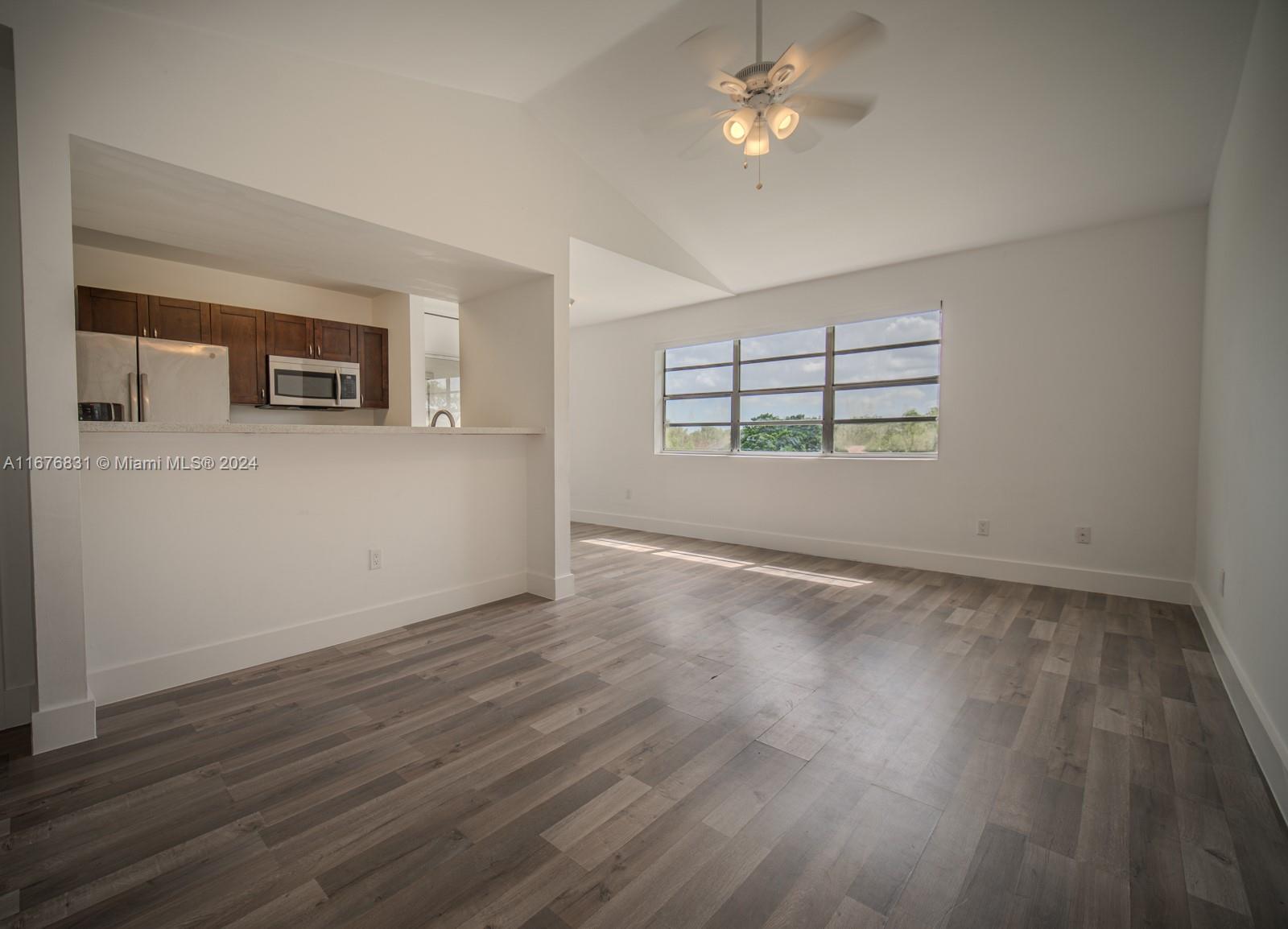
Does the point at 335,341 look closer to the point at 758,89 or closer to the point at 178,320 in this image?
the point at 178,320

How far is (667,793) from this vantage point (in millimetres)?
1817

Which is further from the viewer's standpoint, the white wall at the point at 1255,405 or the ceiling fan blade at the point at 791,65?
the ceiling fan blade at the point at 791,65

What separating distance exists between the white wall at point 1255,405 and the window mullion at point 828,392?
2.61 meters

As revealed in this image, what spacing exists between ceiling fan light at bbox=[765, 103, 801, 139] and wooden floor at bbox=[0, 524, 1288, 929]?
248 centimetres

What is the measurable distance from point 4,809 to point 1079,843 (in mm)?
3265

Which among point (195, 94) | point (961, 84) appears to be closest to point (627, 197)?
point (961, 84)

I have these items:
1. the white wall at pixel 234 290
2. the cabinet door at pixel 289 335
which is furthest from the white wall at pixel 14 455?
the cabinet door at pixel 289 335

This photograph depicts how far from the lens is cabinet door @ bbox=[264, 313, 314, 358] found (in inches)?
190

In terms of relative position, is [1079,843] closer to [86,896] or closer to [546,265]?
[86,896]

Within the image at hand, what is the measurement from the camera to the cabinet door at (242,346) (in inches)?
179

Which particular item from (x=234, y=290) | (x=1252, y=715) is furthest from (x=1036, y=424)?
(x=234, y=290)

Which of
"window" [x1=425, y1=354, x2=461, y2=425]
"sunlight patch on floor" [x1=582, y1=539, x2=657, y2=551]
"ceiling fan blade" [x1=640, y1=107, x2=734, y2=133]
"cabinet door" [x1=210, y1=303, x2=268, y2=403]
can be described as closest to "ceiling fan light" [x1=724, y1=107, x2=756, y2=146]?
"ceiling fan blade" [x1=640, y1=107, x2=734, y2=133]

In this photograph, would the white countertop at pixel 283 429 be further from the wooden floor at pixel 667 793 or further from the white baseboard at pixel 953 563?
the white baseboard at pixel 953 563

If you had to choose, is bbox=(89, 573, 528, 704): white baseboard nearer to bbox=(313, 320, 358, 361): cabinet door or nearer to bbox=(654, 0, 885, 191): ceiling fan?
bbox=(313, 320, 358, 361): cabinet door
